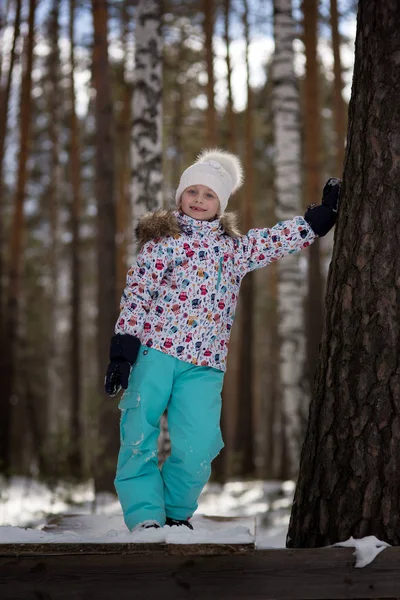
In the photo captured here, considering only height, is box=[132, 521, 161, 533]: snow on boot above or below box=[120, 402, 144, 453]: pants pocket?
below

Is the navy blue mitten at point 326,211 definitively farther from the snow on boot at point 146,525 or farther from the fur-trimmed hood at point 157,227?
the snow on boot at point 146,525

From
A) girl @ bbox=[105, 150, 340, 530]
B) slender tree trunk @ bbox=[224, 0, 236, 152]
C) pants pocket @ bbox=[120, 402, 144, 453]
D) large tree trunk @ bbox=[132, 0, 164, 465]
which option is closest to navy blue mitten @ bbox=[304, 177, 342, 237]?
girl @ bbox=[105, 150, 340, 530]

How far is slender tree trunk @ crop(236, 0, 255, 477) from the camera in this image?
14242 millimetres

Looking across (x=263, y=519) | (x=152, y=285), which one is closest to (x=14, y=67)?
(x=263, y=519)

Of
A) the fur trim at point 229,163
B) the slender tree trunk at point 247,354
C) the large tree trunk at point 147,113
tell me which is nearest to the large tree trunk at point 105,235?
the large tree trunk at point 147,113

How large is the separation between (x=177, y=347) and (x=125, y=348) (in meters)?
0.29

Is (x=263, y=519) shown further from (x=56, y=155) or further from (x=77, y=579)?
(x=56, y=155)

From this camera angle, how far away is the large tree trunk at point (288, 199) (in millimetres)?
9656

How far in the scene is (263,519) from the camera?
24.1 feet

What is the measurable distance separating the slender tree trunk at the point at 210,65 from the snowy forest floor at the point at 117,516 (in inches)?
227

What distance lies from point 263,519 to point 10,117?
1002 centimetres

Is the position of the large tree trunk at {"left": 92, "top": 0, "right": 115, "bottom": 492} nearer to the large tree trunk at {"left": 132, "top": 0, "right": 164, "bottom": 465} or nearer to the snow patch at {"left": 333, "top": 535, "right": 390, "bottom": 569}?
the large tree trunk at {"left": 132, "top": 0, "right": 164, "bottom": 465}

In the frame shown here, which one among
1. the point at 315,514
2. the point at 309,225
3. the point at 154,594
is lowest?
the point at 154,594

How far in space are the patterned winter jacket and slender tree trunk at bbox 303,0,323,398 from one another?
6.56 metres
